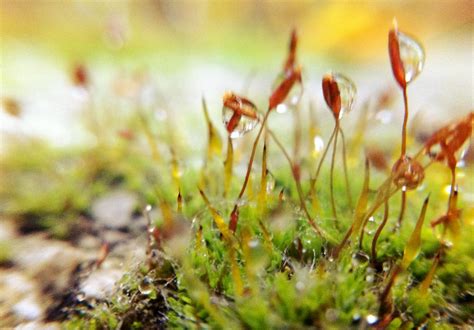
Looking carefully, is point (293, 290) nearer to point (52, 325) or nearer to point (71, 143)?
point (52, 325)

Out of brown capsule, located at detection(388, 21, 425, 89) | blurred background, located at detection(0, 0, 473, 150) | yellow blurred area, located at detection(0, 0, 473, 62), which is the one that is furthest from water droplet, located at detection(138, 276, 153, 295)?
yellow blurred area, located at detection(0, 0, 473, 62)

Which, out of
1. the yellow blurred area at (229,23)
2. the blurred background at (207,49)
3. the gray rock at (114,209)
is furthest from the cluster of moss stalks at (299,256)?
the yellow blurred area at (229,23)

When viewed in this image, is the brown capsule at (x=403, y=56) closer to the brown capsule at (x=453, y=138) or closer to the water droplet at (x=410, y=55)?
the water droplet at (x=410, y=55)

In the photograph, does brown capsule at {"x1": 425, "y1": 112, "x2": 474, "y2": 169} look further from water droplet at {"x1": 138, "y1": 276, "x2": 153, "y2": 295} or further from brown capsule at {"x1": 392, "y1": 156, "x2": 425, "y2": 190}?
water droplet at {"x1": 138, "y1": 276, "x2": 153, "y2": 295}

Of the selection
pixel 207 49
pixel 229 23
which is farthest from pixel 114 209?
pixel 229 23

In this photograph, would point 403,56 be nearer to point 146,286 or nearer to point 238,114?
point 238,114

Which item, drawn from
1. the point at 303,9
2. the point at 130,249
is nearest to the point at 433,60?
the point at 303,9
